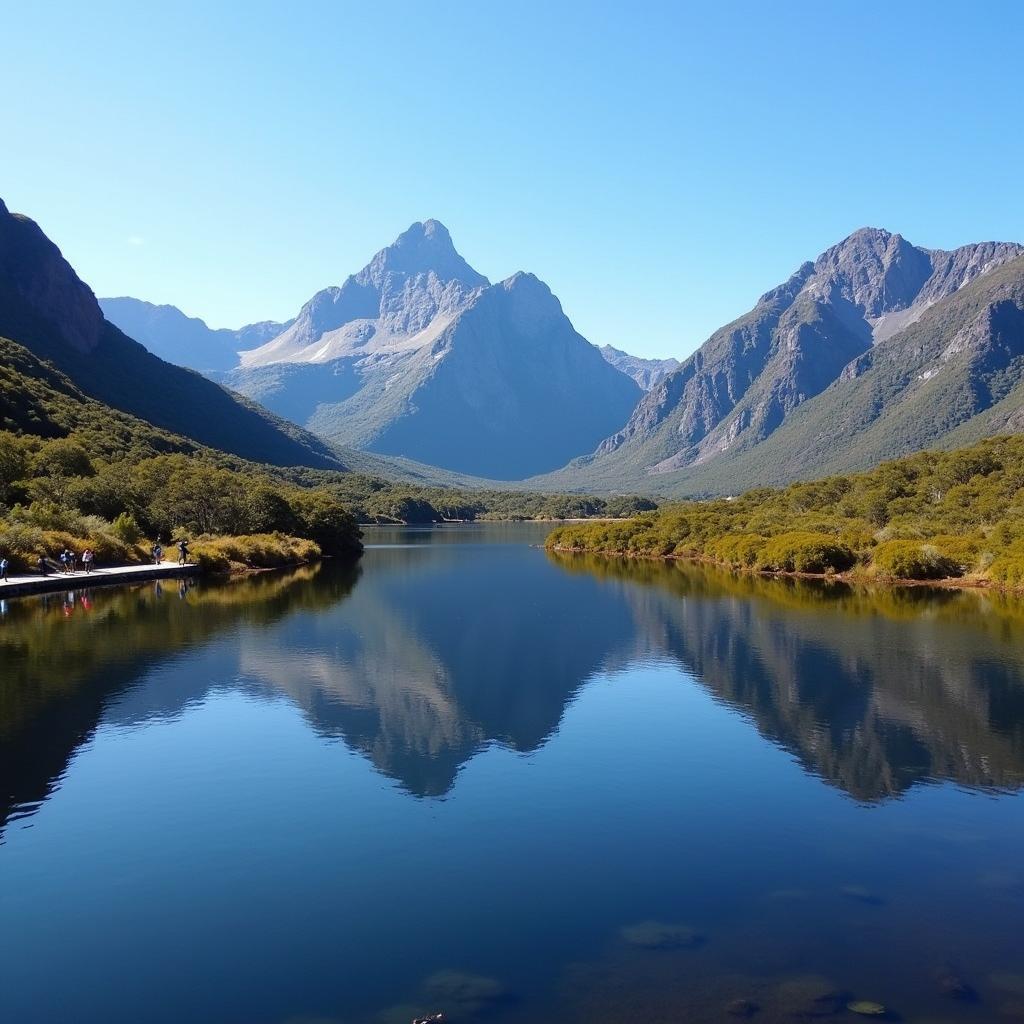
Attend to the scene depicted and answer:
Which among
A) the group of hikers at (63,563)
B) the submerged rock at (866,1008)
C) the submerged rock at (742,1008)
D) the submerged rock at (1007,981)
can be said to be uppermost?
the group of hikers at (63,563)

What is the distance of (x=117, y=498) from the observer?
247 ft

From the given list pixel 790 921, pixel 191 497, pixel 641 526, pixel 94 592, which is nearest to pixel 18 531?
pixel 94 592

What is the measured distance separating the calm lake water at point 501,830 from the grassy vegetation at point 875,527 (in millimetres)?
35802

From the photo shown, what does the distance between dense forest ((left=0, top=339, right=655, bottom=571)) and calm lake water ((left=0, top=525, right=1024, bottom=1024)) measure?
28.6m

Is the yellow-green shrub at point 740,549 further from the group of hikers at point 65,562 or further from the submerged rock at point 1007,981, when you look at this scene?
the submerged rock at point 1007,981

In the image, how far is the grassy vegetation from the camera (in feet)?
237

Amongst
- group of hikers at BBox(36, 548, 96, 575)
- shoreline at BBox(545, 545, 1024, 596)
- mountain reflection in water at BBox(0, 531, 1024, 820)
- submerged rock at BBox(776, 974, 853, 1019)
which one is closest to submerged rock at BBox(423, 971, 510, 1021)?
submerged rock at BBox(776, 974, 853, 1019)

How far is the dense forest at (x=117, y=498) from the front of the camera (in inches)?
2549

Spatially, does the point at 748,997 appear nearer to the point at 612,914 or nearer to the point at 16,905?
the point at 612,914

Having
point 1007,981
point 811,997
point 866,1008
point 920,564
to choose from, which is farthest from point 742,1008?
point 920,564

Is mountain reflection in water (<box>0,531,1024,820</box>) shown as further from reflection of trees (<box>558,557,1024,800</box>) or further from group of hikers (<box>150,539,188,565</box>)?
group of hikers (<box>150,539,188,565</box>)

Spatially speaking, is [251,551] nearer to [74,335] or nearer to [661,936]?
[661,936]

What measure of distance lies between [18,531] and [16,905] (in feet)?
157

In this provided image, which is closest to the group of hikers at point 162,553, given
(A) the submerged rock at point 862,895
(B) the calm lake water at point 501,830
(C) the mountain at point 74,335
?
(B) the calm lake water at point 501,830
